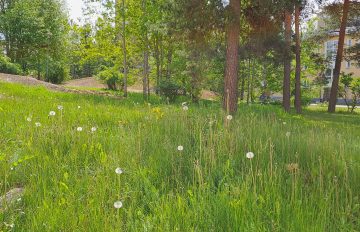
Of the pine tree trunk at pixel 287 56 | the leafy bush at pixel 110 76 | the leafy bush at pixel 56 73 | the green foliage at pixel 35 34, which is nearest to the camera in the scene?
the pine tree trunk at pixel 287 56

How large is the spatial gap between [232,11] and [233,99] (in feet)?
8.76

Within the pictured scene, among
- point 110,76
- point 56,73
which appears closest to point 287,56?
point 110,76

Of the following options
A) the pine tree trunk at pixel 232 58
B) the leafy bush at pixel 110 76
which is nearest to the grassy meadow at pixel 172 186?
the pine tree trunk at pixel 232 58

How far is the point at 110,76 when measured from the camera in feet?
78.6

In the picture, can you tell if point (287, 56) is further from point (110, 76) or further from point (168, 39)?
point (110, 76)

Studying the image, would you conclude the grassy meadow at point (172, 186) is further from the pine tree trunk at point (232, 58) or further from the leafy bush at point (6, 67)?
the leafy bush at point (6, 67)

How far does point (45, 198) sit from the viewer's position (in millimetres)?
2219

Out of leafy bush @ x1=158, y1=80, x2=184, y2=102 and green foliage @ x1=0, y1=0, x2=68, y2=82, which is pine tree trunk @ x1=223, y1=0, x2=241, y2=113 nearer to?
→ leafy bush @ x1=158, y1=80, x2=184, y2=102

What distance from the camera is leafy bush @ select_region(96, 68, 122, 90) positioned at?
77.4 ft

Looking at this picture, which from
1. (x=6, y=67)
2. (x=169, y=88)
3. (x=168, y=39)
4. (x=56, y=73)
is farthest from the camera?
(x=56, y=73)

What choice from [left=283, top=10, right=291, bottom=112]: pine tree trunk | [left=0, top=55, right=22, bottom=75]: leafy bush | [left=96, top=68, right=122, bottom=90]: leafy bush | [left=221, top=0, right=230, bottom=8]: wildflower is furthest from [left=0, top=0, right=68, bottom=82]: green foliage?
[left=221, top=0, right=230, bottom=8]: wildflower

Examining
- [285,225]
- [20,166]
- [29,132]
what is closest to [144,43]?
[29,132]

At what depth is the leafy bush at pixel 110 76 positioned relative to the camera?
Answer: 23594mm

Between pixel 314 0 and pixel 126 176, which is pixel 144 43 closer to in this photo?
pixel 314 0
